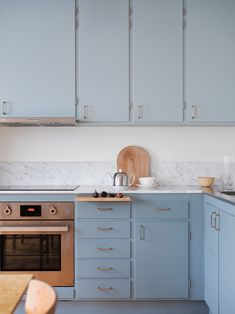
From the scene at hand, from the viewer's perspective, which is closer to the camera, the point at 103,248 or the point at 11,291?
the point at 11,291

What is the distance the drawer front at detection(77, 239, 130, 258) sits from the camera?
7.95 ft

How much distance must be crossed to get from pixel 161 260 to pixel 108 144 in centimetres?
116

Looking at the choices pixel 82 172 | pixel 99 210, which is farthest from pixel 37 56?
pixel 99 210

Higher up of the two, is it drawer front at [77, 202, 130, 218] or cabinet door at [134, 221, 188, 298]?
drawer front at [77, 202, 130, 218]

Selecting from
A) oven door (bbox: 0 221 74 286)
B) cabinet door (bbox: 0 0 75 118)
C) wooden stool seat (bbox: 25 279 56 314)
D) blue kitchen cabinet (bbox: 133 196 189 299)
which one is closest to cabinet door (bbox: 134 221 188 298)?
blue kitchen cabinet (bbox: 133 196 189 299)

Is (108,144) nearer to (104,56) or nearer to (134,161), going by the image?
(134,161)

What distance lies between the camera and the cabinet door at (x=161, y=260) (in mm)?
2434

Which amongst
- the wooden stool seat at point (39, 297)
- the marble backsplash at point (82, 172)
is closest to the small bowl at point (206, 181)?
the marble backsplash at point (82, 172)

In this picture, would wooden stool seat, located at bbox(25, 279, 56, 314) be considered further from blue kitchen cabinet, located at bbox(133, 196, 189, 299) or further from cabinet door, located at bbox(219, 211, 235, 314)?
blue kitchen cabinet, located at bbox(133, 196, 189, 299)

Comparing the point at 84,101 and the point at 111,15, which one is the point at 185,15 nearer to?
the point at 111,15

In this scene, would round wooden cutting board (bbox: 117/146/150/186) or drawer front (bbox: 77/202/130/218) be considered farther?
round wooden cutting board (bbox: 117/146/150/186)

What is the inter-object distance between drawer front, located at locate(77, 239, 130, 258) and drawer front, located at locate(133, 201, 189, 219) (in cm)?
25

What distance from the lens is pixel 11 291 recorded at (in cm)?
97

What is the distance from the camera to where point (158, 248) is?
2.44 m
